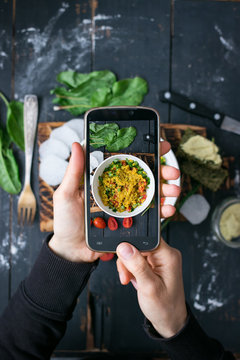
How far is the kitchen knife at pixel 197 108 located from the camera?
3.51 ft

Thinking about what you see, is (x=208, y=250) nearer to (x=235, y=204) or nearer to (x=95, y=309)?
(x=235, y=204)

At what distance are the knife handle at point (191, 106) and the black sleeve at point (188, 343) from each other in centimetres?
63

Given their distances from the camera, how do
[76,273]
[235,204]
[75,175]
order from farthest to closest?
[235,204], [76,273], [75,175]

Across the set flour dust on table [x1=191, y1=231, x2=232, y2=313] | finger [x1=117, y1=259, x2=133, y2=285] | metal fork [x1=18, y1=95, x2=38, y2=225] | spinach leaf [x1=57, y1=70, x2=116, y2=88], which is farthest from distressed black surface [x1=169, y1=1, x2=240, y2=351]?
metal fork [x1=18, y1=95, x2=38, y2=225]

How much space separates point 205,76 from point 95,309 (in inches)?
35.3

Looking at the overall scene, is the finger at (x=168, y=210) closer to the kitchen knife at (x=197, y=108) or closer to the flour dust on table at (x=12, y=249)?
the kitchen knife at (x=197, y=108)

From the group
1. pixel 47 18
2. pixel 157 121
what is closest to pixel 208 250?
pixel 157 121

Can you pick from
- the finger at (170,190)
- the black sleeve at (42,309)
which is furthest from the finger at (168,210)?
the black sleeve at (42,309)

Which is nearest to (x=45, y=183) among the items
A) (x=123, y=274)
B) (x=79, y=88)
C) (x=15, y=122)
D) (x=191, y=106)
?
(x=15, y=122)

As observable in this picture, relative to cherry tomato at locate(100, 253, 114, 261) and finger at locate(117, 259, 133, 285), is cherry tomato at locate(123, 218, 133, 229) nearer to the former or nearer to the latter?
finger at locate(117, 259, 133, 285)

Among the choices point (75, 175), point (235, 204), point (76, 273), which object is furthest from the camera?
point (235, 204)

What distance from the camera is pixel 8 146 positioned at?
1.08m

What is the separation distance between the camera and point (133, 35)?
1.10 meters

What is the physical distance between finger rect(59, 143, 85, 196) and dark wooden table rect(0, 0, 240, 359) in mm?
352
